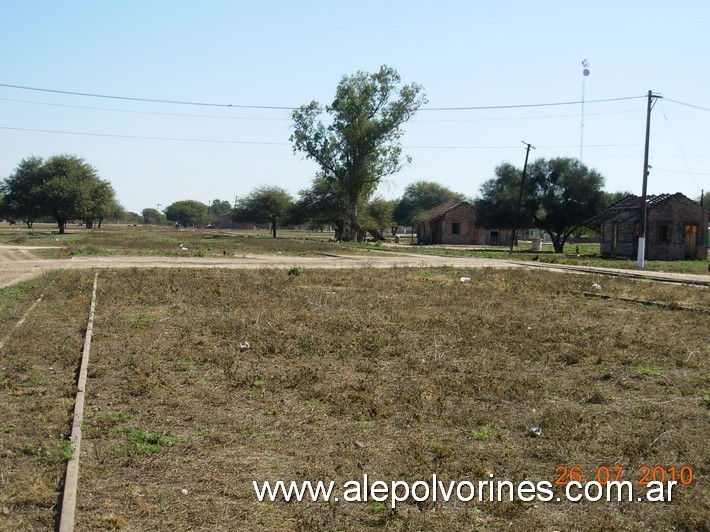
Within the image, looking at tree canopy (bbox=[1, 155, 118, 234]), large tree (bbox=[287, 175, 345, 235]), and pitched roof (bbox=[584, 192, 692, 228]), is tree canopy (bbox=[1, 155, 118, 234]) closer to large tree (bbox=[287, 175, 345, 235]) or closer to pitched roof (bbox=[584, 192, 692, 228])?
large tree (bbox=[287, 175, 345, 235])

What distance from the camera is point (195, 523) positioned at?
4.57m

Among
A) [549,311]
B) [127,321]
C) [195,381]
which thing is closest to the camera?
[195,381]

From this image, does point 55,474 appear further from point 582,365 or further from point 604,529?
point 582,365

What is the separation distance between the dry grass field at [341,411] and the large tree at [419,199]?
11980 cm

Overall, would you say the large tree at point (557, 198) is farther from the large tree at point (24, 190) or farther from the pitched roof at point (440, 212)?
the large tree at point (24, 190)

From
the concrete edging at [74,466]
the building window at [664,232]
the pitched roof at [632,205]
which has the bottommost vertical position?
the concrete edging at [74,466]

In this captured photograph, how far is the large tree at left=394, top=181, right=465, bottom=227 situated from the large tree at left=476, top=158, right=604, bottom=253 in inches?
2622

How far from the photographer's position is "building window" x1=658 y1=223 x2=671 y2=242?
46.8m

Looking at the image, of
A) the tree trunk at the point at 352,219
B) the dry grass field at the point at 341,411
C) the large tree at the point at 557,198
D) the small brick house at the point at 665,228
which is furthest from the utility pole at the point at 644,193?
the tree trunk at the point at 352,219

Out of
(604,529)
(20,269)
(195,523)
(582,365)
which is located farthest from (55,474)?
(20,269)

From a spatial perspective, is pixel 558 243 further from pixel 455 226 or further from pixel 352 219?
pixel 352 219

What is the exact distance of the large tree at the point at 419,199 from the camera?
448 feet

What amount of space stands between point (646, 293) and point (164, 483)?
18.2 metres

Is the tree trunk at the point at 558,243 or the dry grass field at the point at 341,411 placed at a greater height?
the tree trunk at the point at 558,243
